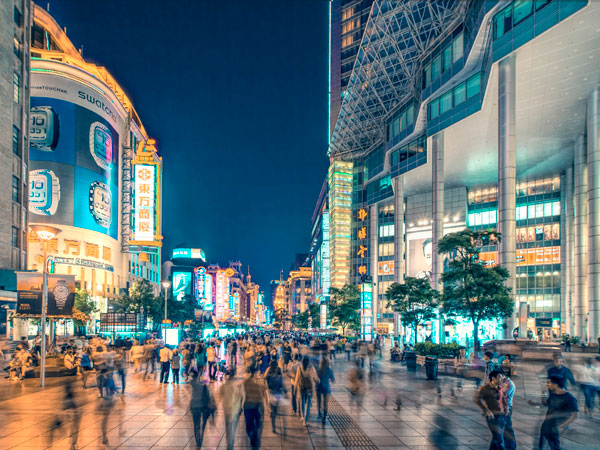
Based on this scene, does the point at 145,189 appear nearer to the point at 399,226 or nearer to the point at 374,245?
the point at 399,226

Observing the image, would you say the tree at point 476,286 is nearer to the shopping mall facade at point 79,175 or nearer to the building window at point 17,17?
the building window at point 17,17

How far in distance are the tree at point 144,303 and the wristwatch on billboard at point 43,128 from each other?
26228 mm

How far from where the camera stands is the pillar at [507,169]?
41562 mm

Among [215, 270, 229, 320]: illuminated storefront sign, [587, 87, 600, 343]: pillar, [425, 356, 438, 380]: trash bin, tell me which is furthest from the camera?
[215, 270, 229, 320]: illuminated storefront sign

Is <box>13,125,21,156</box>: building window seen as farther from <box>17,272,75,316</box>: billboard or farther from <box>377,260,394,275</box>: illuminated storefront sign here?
<box>377,260,394,275</box>: illuminated storefront sign

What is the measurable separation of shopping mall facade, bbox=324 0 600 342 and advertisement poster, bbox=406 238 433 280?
0.23 metres

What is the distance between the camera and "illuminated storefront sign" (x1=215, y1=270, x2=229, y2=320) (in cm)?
17899

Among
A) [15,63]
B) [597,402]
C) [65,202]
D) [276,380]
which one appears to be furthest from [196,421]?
[65,202]

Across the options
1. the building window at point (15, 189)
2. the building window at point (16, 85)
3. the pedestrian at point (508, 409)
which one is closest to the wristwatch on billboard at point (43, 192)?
the building window at point (16, 85)

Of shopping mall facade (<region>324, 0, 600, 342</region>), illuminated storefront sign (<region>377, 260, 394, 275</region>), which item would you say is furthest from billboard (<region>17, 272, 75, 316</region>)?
illuminated storefront sign (<region>377, 260, 394, 275</region>)

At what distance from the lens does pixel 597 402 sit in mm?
16453

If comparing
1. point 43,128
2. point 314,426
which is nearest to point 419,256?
point 43,128

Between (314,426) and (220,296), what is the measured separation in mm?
176893

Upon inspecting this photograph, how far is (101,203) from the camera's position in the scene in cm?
7806
